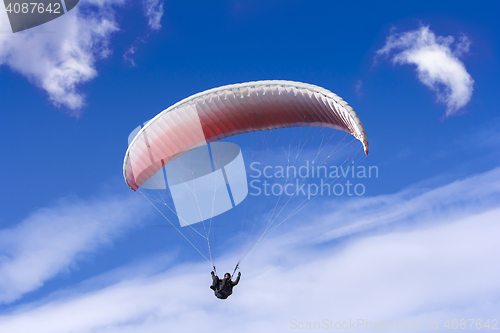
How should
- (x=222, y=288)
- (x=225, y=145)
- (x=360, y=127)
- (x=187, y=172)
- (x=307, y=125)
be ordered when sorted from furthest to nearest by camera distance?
(x=225, y=145) → (x=187, y=172) → (x=307, y=125) → (x=222, y=288) → (x=360, y=127)

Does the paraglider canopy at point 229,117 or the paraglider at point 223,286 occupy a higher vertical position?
the paraglider canopy at point 229,117

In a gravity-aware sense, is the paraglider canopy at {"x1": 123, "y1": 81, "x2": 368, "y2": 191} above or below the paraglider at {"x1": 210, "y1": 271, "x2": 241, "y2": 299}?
above

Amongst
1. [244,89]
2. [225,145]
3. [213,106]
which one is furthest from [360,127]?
[225,145]

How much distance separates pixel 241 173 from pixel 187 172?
5.47 metres

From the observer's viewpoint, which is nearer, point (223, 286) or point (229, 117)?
point (223, 286)

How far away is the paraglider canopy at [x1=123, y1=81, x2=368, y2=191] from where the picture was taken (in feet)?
46.9

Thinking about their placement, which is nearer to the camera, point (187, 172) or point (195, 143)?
point (195, 143)

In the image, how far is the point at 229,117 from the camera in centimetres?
1505

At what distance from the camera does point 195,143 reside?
51.2ft

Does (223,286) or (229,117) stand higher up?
(229,117)

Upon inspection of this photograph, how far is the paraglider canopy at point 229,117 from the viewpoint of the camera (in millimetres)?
14281

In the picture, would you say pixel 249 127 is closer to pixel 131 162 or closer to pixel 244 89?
pixel 244 89

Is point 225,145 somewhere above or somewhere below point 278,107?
above

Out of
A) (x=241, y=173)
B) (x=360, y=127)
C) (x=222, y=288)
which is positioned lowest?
(x=222, y=288)
